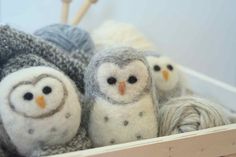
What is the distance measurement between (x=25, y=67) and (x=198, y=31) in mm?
659

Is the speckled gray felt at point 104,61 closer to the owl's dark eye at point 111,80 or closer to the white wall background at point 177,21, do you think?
the owl's dark eye at point 111,80

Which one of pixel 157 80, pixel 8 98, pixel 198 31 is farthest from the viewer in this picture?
pixel 198 31

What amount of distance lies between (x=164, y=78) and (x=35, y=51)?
22 centimetres

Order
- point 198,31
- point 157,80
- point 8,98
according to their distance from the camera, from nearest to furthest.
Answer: point 8,98 → point 157,80 → point 198,31

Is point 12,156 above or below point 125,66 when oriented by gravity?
below

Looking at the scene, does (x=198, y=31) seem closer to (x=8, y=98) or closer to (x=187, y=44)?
(x=187, y=44)

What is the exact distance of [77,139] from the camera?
0.50 meters

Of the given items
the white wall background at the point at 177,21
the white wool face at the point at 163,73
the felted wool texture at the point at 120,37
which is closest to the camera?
the white wool face at the point at 163,73

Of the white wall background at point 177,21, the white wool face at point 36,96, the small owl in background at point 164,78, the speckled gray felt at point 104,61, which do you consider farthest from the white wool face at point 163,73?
the white wall background at point 177,21

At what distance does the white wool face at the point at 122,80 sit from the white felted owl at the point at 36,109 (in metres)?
0.05

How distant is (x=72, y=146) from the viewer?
49 centimetres

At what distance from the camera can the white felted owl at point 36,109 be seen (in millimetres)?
449

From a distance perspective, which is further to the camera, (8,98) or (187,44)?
(187,44)

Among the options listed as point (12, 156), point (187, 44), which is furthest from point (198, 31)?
point (12, 156)
